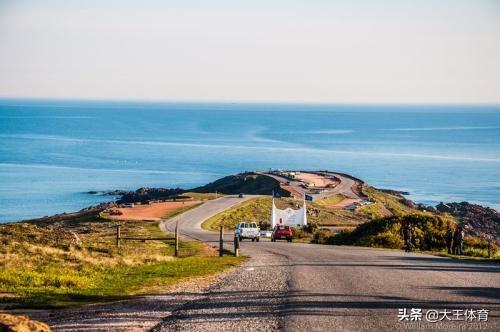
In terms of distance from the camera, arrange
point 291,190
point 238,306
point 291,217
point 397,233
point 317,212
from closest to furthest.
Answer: point 238,306 < point 397,233 < point 291,217 < point 317,212 < point 291,190

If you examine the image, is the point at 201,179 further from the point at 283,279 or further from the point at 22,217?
the point at 283,279

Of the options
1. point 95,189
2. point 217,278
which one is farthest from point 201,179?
point 217,278

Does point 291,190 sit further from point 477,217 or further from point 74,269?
point 74,269

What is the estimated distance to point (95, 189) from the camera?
123875 mm

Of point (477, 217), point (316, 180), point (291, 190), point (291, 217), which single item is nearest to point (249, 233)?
point (291, 217)

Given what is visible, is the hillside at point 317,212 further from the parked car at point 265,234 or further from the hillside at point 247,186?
the hillside at point 247,186

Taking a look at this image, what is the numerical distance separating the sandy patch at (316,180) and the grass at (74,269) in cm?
7369

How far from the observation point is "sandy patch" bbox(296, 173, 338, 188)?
106625 mm

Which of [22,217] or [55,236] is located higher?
[55,236]

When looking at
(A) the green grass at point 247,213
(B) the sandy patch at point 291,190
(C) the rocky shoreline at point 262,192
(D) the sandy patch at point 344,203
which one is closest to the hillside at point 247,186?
(C) the rocky shoreline at point 262,192

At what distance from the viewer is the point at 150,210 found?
74062 mm

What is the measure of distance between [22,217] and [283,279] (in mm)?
77017

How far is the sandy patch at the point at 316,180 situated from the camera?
10662 cm

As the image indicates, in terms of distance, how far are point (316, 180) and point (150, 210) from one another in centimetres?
4357
